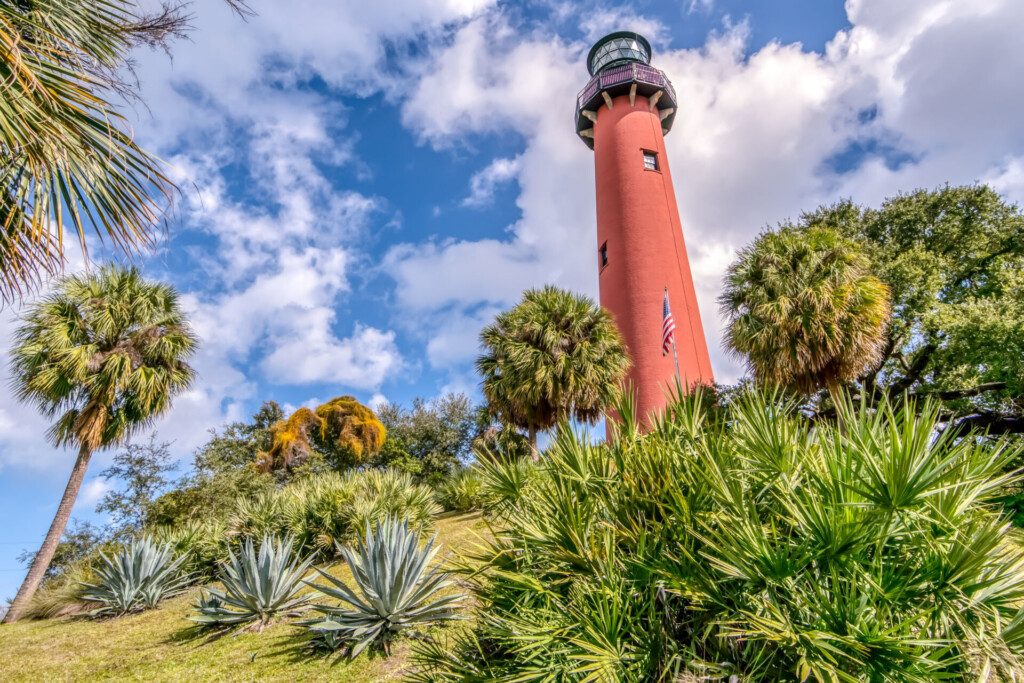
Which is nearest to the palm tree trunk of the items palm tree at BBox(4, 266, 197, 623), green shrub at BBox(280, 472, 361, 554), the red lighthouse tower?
palm tree at BBox(4, 266, 197, 623)

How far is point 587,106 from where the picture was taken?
22094 millimetres

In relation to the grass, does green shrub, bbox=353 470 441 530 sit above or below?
above

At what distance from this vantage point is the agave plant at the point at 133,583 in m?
8.59

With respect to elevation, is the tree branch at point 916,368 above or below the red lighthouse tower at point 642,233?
below

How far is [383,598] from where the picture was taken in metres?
5.38

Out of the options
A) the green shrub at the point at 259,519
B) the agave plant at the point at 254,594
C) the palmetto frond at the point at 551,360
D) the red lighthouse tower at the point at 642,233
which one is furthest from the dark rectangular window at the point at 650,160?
the agave plant at the point at 254,594

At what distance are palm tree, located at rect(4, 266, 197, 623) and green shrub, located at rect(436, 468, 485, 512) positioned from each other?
28.3 ft

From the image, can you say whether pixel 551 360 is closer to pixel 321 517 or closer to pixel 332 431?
pixel 321 517

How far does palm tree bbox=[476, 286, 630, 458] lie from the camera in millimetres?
14930

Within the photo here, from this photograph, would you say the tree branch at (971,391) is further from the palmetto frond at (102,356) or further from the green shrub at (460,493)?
the palmetto frond at (102,356)

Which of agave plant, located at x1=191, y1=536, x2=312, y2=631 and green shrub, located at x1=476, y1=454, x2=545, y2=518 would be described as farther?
agave plant, located at x1=191, y1=536, x2=312, y2=631

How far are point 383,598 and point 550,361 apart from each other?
10.3 metres

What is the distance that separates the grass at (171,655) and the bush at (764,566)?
0.99 metres

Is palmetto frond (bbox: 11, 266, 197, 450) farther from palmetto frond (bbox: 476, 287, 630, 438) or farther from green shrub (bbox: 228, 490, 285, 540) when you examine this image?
palmetto frond (bbox: 476, 287, 630, 438)
